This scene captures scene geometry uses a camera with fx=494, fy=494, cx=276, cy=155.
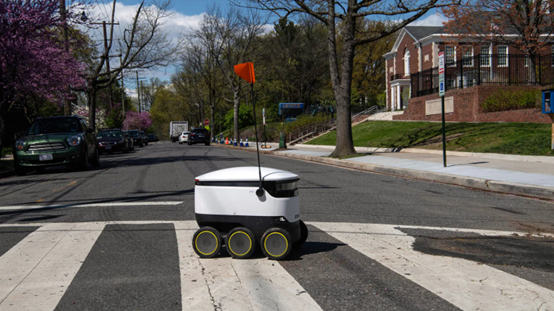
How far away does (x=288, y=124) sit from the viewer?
143ft

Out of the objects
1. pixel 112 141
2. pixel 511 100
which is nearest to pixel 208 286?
pixel 511 100

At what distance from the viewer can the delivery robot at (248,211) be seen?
15.2 feet

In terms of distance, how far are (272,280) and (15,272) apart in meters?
2.38

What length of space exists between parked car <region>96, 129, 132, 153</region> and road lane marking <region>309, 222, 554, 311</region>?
2775 centimetres

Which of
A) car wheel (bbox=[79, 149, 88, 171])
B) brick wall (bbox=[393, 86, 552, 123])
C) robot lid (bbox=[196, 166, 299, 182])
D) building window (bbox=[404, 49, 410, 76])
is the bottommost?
Answer: car wheel (bbox=[79, 149, 88, 171])

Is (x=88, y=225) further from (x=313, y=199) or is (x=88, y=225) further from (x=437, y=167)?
(x=437, y=167)

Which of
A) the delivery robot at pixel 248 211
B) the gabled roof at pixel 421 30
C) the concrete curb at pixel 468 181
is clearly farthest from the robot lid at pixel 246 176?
the gabled roof at pixel 421 30

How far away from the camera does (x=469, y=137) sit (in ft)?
64.1

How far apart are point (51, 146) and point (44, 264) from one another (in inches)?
476

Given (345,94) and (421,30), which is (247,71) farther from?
(421,30)

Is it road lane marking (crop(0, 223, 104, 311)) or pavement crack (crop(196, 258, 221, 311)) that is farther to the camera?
road lane marking (crop(0, 223, 104, 311))

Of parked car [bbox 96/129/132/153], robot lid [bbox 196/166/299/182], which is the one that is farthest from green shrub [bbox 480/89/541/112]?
parked car [bbox 96/129/132/153]

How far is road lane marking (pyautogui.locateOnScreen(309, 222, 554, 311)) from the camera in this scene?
11.8ft

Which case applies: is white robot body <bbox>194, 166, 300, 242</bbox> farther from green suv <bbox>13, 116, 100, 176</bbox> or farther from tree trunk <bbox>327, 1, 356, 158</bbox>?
tree trunk <bbox>327, 1, 356, 158</bbox>
